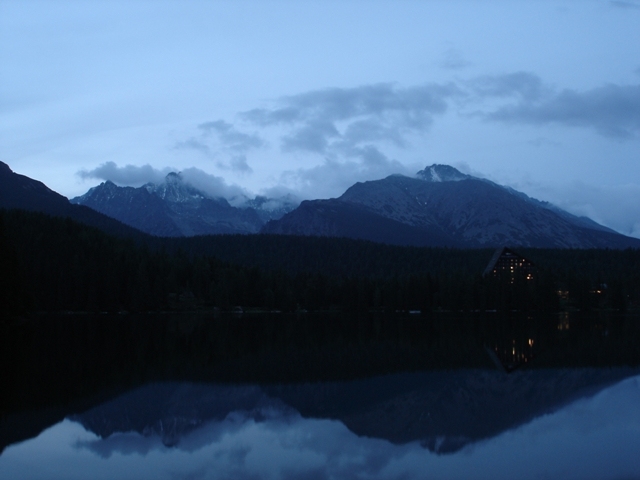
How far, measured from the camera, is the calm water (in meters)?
18.0

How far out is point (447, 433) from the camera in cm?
2161

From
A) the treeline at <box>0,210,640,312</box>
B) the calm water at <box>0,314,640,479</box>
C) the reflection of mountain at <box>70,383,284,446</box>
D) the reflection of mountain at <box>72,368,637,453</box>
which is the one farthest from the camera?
the treeline at <box>0,210,640,312</box>

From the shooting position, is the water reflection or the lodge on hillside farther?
the lodge on hillside

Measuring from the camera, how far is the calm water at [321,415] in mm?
17984

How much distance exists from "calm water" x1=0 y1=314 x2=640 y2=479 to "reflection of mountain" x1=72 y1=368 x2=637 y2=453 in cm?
8

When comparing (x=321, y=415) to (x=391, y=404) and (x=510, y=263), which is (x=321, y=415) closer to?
(x=391, y=404)

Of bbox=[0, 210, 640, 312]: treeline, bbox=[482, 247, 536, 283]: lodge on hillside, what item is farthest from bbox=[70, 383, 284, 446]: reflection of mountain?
bbox=[482, 247, 536, 283]: lodge on hillside

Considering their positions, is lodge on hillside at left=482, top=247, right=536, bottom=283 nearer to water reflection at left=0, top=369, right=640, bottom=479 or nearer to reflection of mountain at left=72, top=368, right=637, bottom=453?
reflection of mountain at left=72, top=368, right=637, bottom=453

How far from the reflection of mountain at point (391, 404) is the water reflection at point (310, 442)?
10cm

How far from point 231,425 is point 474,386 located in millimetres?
12420

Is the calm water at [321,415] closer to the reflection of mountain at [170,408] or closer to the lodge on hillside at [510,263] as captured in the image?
the reflection of mountain at [170,408]

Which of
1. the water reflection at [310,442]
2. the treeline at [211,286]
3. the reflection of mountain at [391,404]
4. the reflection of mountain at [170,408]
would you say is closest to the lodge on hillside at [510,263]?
the treeline at [211,286]

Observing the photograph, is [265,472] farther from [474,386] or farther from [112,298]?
[112,298]

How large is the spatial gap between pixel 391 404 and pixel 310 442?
668cm
